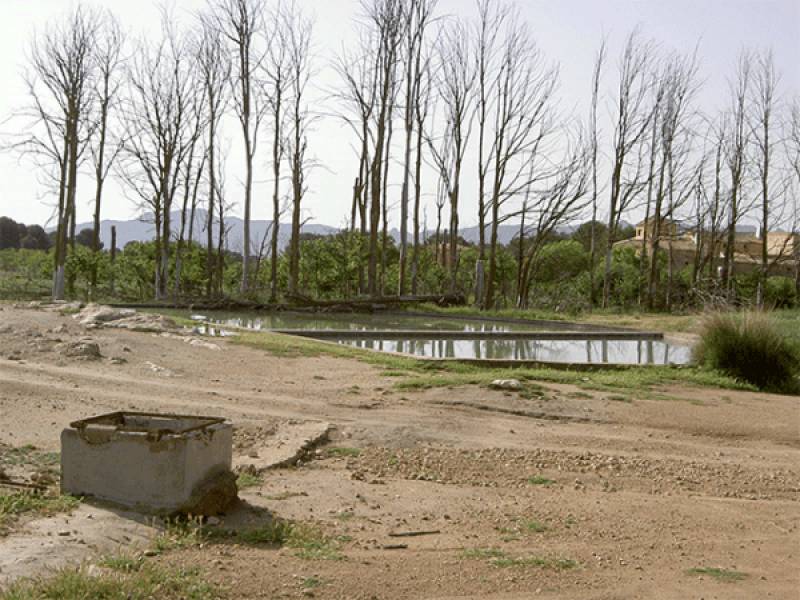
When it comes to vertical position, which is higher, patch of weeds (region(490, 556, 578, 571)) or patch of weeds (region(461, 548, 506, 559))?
patch of weeds (region(461, 548, 506, 559))

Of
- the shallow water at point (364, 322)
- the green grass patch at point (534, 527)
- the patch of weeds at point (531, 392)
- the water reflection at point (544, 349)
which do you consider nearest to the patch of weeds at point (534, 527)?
the green grass patch at point (534, 527)

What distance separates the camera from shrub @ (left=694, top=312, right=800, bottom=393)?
1179 centimetres

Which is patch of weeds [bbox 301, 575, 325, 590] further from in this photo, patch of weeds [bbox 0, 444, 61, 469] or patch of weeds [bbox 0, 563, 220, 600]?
patch of weeds [bbox 0, 444, 61, 469]

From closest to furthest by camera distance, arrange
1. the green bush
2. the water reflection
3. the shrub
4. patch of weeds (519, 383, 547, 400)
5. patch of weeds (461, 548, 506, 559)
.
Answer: patch of weeds (461, 548, 506, 559) < patch of weeds (519, 383, 547, 400) < the shrub < the water reflection < the green bush

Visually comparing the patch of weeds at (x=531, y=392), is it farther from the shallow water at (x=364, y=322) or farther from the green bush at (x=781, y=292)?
the green bush at (x=781, y=292)

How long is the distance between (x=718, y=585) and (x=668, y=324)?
16.2 metres

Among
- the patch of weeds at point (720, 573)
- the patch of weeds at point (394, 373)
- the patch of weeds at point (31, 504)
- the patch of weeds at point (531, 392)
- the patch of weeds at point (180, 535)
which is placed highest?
the patch of weeds at point (394, 373)

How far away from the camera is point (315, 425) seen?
795cm

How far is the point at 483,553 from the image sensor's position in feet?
15.9

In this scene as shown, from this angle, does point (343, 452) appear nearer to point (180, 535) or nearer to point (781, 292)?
point (180, 535)

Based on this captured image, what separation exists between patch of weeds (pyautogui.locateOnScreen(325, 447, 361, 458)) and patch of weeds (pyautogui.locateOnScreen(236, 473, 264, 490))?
0.98 meters

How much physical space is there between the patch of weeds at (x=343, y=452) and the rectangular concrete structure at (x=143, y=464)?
1.75 meters

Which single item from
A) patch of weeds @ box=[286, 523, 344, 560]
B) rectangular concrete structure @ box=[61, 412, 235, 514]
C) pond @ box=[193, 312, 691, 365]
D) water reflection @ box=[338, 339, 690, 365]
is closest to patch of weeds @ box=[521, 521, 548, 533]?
patch of weeds @ box=[286, 523, 344, 560]

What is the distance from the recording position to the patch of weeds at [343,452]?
7.09 meters
